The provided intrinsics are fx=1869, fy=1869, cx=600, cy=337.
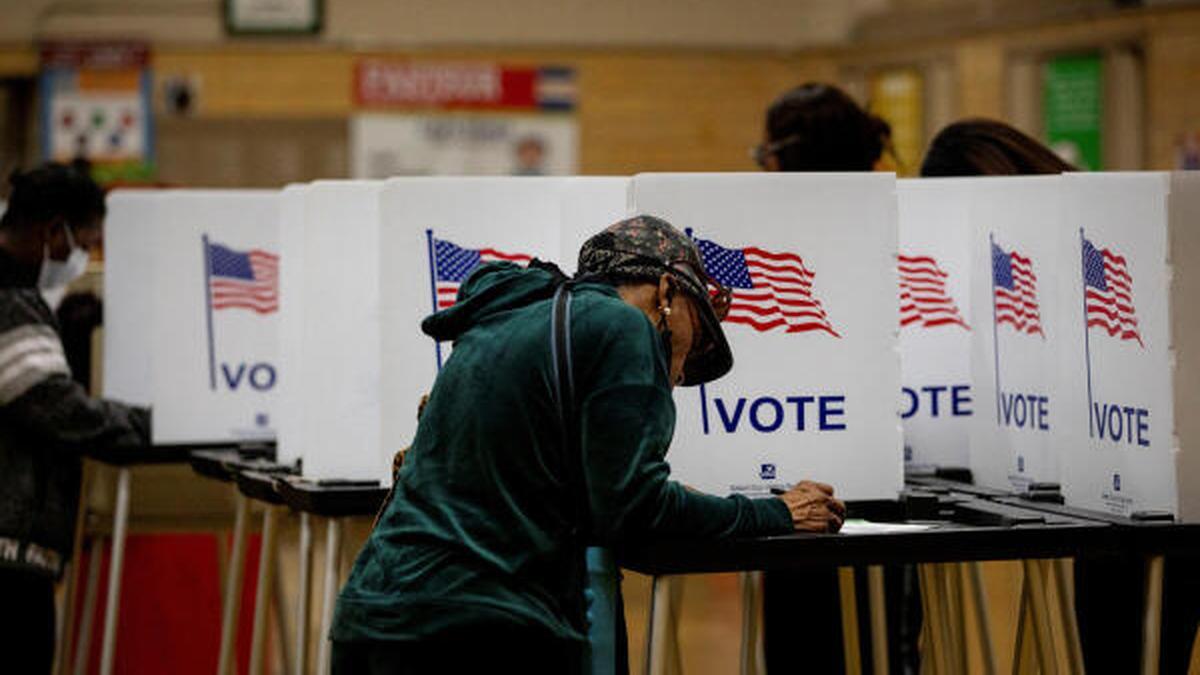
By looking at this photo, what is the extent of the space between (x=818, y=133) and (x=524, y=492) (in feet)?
5.90

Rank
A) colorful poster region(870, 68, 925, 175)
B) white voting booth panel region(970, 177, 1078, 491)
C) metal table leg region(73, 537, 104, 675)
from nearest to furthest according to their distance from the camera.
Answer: white voting booth panel region(970, 177, 1078, 491) → metal table leg region(73, 537, 104, 675) → colorful poster region(870, 68, 925, 175)

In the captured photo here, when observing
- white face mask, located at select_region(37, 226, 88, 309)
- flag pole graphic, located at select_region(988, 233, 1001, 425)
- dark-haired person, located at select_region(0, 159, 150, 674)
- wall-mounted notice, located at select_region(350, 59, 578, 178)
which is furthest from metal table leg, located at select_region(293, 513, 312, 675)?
wall-mounted notice, located at select_region(350, 59, 578, 178)

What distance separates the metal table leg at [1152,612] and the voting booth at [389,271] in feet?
3.77

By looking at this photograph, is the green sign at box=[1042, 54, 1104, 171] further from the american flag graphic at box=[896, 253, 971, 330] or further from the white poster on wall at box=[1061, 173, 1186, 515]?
the white poster on wall at box=[1061, 173, 1186, 515]

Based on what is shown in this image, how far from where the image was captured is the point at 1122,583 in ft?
11.5

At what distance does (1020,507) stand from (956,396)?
684mm

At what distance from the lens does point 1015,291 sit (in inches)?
141

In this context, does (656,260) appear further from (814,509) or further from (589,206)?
(589,206)

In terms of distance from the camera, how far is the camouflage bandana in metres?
2.78

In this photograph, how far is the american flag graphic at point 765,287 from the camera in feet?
10.6

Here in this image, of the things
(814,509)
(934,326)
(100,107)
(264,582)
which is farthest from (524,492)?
(100,107)

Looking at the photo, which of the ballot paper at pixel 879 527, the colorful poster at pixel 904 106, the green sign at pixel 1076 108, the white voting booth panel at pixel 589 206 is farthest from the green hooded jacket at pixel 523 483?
the colorful poster at pixel 904 106

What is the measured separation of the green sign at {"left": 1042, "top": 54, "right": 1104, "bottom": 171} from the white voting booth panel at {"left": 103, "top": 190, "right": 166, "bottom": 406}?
567 cm

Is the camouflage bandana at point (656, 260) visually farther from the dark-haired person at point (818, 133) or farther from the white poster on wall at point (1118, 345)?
the dark-haired person at point (818, 133)
